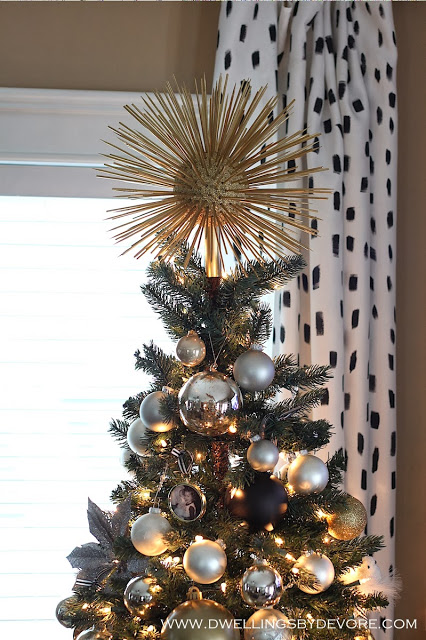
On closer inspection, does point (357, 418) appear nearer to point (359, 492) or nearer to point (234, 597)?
point (359, 492)

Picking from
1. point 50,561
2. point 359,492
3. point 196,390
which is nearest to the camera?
point 196,390

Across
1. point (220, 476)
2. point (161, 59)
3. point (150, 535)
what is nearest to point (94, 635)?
point (150, 535)

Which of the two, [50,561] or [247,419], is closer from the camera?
[247,419]

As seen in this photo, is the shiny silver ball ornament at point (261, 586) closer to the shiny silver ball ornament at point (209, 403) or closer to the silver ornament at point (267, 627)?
the silver ornament at point (267, 627)

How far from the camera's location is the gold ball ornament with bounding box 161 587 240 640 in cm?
75

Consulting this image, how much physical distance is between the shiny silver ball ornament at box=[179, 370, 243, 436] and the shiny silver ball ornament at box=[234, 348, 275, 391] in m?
0.02

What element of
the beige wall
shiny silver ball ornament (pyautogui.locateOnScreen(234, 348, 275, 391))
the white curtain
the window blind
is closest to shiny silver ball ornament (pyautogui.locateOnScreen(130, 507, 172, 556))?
shiny silver ball ornament (pyautogui.locateOnScreen(234, 348, 275, 391))

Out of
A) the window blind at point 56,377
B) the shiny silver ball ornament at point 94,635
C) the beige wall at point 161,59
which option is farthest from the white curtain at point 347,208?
the shiny silver ball ornament at point 94,635

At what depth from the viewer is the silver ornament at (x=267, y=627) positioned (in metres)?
0.77

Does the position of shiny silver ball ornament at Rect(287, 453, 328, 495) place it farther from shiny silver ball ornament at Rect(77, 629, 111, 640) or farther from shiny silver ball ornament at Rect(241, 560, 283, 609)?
shiny silver ball ornament at Rect(77, 629, 111, 640)

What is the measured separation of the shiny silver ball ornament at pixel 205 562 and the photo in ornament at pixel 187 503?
5 centimetres

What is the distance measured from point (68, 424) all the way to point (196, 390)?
1057 mm

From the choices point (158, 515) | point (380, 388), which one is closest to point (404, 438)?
point (380, 388)

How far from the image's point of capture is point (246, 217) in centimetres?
95
